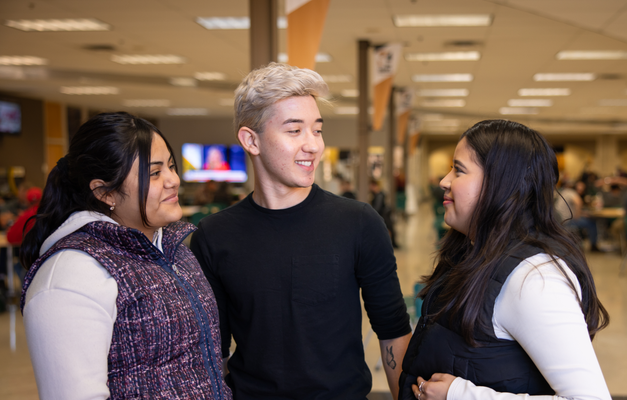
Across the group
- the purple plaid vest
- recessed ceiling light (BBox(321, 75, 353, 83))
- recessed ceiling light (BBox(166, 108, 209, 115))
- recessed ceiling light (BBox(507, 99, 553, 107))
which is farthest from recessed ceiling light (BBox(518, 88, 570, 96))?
the purple plaid vest

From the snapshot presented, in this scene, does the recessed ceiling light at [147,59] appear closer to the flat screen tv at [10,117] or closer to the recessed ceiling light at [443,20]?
the recessed ceiling light at [443,20]

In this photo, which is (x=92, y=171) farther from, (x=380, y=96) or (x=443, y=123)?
(x=443, y=123)

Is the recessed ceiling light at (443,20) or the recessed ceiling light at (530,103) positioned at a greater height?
the recessed ceiling light at (443,20)

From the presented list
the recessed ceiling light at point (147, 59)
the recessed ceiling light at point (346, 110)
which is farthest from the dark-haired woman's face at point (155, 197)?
the recessed ceiling light at point (346, 110)

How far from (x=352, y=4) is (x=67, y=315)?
616cm

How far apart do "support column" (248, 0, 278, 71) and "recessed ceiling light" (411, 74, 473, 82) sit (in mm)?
8637

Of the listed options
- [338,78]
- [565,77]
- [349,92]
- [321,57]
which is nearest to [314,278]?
[321,57]

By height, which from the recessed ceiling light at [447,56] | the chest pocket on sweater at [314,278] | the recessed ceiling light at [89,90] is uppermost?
the recessed ceiling light at [447,56]

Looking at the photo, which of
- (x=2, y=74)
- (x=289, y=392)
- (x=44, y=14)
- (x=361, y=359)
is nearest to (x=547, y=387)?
(x=361, y=359)

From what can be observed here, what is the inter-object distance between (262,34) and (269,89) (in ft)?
7.95

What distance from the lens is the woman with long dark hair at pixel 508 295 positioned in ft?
3.34

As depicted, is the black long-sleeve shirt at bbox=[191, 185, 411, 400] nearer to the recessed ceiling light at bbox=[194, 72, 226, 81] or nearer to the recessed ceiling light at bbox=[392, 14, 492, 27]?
the recessed ceiling light at bbox=[392, 14, 492, 27]

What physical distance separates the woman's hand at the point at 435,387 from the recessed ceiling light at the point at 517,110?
18.5 m

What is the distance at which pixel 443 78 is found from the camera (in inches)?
477
